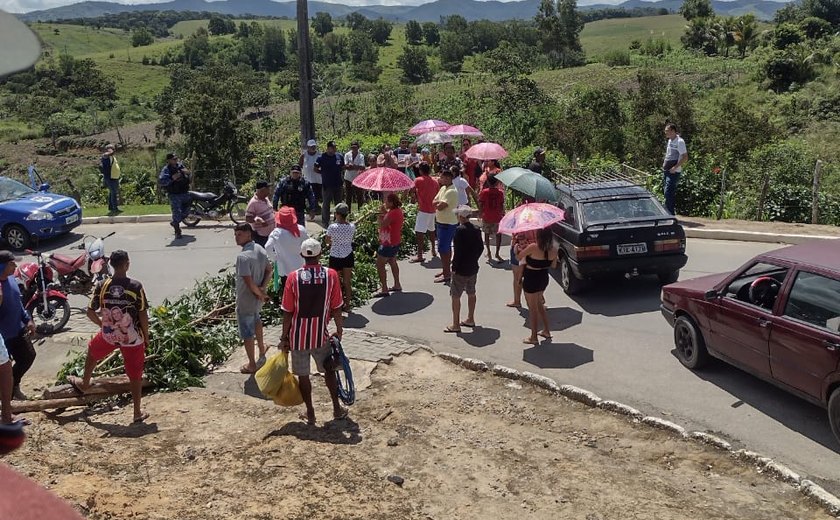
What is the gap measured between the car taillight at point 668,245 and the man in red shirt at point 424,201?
3.67 metres

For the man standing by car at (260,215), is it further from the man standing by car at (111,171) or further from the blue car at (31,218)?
the man standing by car at (111,171)

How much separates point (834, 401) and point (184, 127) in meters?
29.9

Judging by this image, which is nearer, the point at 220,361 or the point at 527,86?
the point at 220,361

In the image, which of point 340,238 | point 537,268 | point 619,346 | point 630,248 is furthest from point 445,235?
point 619,346

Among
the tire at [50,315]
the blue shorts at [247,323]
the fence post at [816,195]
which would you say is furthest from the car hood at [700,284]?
the fence post at [816,195]

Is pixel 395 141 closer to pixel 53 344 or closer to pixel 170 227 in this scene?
pixel 170 227

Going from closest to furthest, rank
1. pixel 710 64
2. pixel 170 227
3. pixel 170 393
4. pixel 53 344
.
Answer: pixel 170 393, pixel 53 344, pixel 170 227, pixel 710 64

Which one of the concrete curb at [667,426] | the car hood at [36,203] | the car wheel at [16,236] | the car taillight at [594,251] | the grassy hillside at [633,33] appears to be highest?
the grassy hillside at [633,33]

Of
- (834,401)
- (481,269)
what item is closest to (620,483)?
(834,401)

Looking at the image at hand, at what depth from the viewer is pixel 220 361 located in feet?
30.2

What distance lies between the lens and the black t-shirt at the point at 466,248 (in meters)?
9.59

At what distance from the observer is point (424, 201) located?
512 inches

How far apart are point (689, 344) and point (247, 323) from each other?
198 inches

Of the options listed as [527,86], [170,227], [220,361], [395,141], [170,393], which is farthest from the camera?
[527,86]
